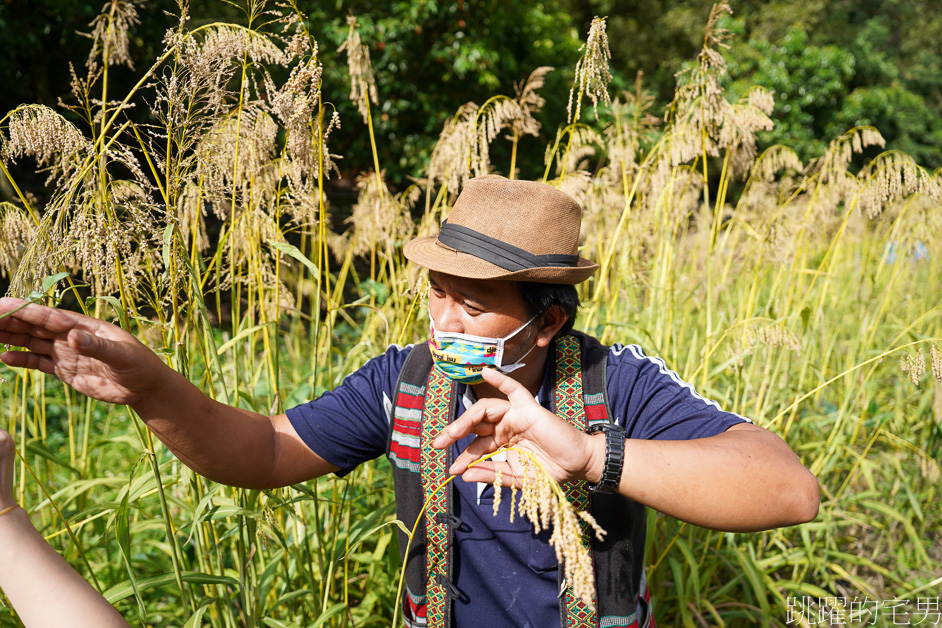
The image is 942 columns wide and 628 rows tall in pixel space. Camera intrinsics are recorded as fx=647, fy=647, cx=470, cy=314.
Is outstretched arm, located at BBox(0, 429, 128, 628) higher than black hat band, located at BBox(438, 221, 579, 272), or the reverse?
black hat band, located at BBox(438, 221, 579, 272)

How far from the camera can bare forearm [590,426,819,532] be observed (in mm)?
1159

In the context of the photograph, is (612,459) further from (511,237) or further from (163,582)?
(163,582)

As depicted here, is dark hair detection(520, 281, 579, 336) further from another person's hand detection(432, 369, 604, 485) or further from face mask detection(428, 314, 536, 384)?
another person's hand detection(432, 369, 604, 485)

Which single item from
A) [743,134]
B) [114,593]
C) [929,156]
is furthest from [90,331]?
[929,156]

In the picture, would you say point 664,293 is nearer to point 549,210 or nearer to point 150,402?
point 549,210

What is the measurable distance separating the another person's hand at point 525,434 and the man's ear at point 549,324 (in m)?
0.40

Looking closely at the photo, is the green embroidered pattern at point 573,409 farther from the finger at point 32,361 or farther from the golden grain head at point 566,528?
the finger at point 32,361

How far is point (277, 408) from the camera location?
68.2 inches

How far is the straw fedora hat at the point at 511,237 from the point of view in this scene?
1444mm

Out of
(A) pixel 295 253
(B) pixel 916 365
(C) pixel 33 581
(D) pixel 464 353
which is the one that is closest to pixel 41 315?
(C) pixel 33 581

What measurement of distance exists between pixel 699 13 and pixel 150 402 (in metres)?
17.1

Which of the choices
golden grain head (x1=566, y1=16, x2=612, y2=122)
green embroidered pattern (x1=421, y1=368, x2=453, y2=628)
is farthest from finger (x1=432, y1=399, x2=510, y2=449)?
golden grain head (x1=566, y1=16, x2=612, y2=122)

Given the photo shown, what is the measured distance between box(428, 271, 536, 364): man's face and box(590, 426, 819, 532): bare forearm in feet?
1.48
